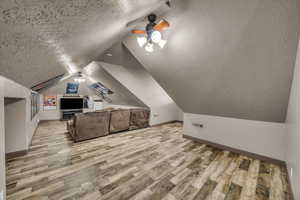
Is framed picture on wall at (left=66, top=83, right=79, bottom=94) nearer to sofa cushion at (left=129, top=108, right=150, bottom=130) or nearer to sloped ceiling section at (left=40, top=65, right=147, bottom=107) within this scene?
sloped ceiling section at (left=40, top=65, right=147, bottom=107)

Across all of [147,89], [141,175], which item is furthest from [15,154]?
[147,89]

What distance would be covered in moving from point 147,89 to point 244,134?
3.62 meters

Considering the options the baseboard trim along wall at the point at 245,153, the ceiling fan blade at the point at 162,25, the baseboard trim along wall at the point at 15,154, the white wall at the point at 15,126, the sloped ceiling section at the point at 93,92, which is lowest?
the baseboard trim along wall at the point at 15,154

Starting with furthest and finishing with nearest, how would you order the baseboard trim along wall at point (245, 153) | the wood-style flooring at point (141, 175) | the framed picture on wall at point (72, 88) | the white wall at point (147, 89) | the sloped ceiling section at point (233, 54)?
the framed picture on wall at point (72, 88)
the white wall at point (147, 89)
the baseboard trim along wall at point (245, 153)
the wood-style flooring at point (141, 175)
the sloped ceiling section at point (233, 54)

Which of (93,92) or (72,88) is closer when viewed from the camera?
(72,88)

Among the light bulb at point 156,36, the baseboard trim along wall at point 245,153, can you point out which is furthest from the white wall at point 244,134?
the light bulb at point 156,36

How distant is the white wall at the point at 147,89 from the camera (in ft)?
14.2

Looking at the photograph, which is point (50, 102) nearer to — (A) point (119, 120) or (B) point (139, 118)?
(A) point (119, 120)

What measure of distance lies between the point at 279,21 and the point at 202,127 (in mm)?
2662

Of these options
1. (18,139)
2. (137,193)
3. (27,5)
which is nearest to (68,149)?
(18,139)

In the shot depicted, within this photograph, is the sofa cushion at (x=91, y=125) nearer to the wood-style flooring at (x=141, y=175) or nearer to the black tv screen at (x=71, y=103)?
the wood-style flooring at (x=141, y=175)

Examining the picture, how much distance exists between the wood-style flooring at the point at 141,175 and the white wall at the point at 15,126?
287mm

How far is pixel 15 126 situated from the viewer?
2.37 meters

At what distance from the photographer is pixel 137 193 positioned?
153cm
